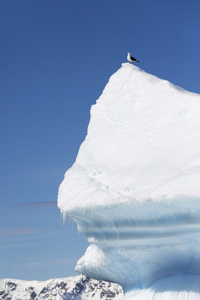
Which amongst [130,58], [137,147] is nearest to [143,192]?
[137,147]

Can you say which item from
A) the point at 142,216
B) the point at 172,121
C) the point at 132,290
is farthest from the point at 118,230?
the point at 172,121

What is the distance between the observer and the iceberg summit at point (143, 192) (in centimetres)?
978

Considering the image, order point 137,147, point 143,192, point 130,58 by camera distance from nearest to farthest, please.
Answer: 1. point 143,192
2. point 137,147
3. point 130,58

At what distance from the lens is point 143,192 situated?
387 inches

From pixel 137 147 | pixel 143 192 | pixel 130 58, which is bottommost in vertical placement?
pixel 143 192

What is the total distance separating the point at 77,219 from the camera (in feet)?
39.0

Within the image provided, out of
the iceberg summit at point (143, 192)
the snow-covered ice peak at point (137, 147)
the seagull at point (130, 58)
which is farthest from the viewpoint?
the seagull at point (130, 58)

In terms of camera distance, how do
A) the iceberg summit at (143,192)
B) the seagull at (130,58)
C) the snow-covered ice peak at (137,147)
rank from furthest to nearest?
the seagull at (130,58) < the snow-covered ice peak at (137,147) < the iceberg summit at (143,192)

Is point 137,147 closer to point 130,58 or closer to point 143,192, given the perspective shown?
point 143,192

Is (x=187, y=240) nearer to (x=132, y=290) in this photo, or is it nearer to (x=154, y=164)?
(x=154, y=164)

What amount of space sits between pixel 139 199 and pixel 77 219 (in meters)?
2.61

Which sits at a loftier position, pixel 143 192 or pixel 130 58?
pixel 130 58

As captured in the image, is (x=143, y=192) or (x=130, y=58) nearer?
(x=143, y=192)

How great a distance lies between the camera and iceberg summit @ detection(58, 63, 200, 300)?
9.78 m
